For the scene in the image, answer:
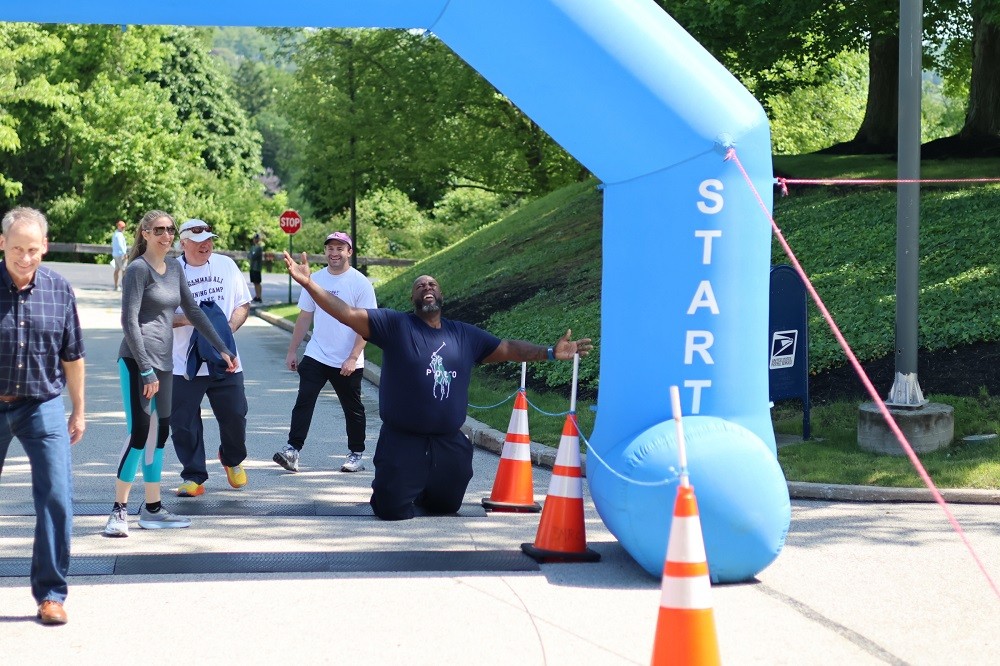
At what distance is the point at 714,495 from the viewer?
6699mm

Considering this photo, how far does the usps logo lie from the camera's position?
11.4 m

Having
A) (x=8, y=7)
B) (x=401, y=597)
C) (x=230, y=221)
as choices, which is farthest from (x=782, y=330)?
(x=230, y=221)

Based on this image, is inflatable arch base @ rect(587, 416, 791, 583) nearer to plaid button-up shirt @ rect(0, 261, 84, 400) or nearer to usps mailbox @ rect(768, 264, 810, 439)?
plaid button-up shirt @ rect(0, 261, 84, 400)

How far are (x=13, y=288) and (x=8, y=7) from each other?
212 cm

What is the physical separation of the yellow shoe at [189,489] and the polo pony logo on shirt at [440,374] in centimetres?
203

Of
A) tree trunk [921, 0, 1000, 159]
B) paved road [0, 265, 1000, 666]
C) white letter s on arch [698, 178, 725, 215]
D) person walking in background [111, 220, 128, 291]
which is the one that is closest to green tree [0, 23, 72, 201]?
person walking in background [111, 220, 128, 291]

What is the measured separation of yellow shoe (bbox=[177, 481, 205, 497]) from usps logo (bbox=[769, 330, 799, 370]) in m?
5.11

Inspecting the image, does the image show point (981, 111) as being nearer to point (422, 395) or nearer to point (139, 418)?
A: point (422, 395)

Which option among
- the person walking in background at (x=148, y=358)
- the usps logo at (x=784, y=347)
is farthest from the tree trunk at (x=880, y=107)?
the person walking in background at (x=148, y=358)

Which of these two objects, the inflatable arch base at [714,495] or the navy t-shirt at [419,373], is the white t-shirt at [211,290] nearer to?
the navy t-shirt at [419,373]

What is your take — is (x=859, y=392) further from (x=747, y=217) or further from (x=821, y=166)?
(x=821, y=166)

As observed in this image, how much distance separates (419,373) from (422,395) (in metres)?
0.15

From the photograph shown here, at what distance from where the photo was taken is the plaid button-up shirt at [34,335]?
232 inches

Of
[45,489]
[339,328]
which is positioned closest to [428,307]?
[339,328]
